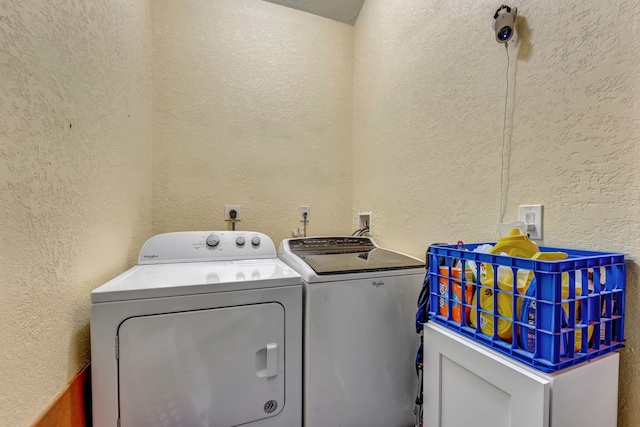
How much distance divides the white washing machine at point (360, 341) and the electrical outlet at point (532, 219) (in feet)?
1.45

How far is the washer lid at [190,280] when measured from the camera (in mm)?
896

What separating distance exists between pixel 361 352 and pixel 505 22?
140 cm

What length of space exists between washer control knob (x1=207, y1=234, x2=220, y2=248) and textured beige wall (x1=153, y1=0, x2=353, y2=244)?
0.36 metres

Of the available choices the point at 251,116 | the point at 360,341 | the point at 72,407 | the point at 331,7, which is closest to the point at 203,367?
the point at 72,407

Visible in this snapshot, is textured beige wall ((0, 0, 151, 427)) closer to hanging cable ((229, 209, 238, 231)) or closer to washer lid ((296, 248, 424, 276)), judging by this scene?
hanging cable ((229, 209, 238, 231))

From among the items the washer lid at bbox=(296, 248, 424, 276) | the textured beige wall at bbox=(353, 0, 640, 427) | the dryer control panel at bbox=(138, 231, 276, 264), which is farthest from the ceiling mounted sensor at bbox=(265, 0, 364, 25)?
the washer lid at bbox=(296, 248, 424, 276)

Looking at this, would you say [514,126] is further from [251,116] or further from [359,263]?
[251,116]

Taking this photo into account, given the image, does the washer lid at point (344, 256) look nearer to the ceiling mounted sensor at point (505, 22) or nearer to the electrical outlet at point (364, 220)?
the electrical outlet at point (364, 220)

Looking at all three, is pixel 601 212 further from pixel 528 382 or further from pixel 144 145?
pixel 144 145

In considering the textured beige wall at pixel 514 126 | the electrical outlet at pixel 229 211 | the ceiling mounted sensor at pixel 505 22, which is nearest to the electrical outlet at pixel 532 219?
the textured beige wall at pixel 514 126

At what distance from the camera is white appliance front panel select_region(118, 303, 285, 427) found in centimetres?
89

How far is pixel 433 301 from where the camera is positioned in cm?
91

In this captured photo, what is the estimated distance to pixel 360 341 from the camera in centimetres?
115

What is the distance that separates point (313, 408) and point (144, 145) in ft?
5.32
